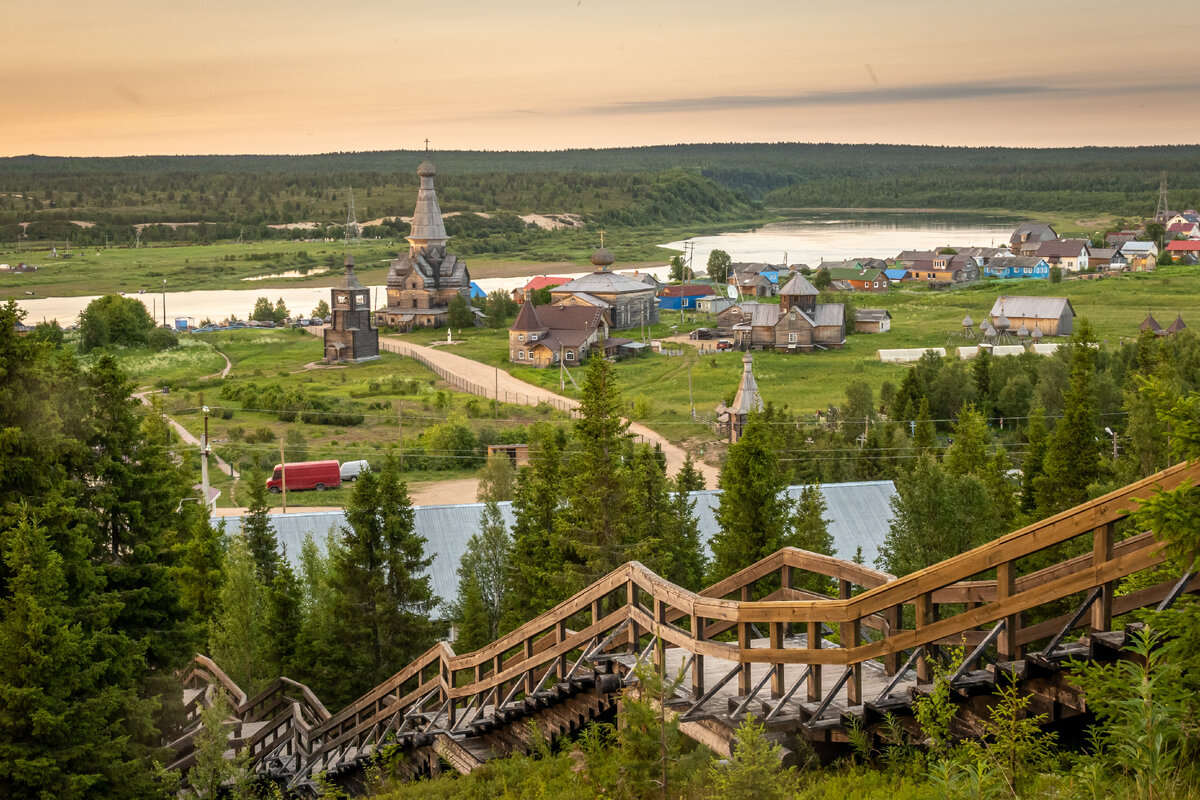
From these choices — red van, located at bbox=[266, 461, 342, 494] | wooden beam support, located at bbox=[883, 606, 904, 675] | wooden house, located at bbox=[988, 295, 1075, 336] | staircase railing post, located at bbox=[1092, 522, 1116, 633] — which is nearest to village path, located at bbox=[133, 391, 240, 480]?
red van, located at bbox=[266, 461, 342, 494]

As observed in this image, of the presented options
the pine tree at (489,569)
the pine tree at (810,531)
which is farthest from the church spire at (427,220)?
the pine tree at (810,531)

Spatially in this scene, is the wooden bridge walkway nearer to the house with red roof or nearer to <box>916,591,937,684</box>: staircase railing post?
<box>916,591,937,684</box>: staircase railing post

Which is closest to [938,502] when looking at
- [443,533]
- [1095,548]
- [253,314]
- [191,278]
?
[443,533]

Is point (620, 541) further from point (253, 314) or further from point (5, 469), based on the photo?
point (253, 314)

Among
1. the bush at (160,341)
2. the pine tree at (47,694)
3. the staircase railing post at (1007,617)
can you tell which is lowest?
the bush at (160,341)

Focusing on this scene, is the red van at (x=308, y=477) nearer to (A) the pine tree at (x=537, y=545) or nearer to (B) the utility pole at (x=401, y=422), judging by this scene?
(B) the utility pole at (x=401, y=422)

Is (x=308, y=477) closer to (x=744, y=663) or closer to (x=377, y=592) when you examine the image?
(x=377, y=592)

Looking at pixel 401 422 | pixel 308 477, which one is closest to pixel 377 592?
pixel 308 477
